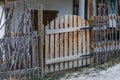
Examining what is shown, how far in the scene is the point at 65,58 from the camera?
8625mm

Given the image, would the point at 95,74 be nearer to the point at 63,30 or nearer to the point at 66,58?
the point at 66,58

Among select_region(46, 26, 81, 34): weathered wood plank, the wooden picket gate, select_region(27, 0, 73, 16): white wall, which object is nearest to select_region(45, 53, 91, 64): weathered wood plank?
the wooden picket gate

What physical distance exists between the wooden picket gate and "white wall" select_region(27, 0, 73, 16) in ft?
11.7

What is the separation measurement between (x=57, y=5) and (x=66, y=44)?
4.40 meters

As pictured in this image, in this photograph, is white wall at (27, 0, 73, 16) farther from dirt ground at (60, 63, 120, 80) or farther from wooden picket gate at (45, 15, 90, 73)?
dirt ground at (60, 63, 120, 80)

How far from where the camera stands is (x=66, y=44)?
8.69m

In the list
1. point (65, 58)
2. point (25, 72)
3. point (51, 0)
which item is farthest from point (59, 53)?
point (51, 0)

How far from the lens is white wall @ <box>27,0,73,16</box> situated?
12094mm

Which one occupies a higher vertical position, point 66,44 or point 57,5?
point 57,5

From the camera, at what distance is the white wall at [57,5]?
12094 millimetres

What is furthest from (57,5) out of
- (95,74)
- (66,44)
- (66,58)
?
(95,74)

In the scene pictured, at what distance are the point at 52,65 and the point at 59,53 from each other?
16.7 inches

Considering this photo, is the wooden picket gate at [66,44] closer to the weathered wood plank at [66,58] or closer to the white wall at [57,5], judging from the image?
the weathered wood plank at [66,58]

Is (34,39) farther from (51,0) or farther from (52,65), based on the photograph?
(51,0)
